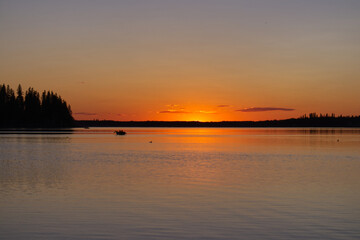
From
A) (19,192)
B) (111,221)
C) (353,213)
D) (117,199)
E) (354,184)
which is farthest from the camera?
(354,184)

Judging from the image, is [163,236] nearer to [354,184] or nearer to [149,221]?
[149,221]

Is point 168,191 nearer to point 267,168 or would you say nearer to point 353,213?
point 353,213

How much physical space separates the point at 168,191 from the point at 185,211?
249 inches

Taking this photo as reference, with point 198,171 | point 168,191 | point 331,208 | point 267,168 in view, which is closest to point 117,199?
point 168,191

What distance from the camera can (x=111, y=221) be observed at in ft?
62.2

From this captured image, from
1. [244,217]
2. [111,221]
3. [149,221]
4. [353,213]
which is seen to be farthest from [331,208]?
[111,221]

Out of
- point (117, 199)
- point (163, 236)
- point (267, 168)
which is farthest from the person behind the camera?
point (267, 168)

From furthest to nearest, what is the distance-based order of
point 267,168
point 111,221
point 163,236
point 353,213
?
point 267,168
point 353,213
point 111,221
point 163,236

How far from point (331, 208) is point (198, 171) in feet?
62.0

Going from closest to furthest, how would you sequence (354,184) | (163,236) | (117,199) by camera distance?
1. (163,236)
2. (117,199)
3. (354,184)

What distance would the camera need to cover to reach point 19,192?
87.4 feet

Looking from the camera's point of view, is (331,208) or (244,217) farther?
(331,208)

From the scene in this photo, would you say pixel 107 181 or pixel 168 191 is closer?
pixel 168 191

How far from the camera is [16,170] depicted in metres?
39.1
